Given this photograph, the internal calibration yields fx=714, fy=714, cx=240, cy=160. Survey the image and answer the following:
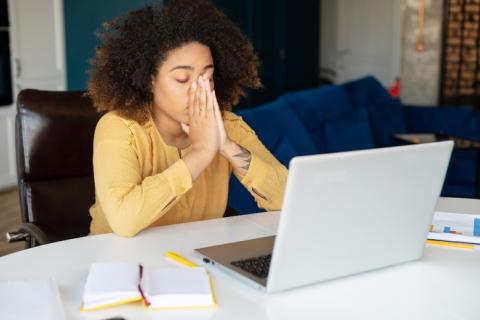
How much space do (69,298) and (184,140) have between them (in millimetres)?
883

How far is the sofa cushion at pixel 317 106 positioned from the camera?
476cm

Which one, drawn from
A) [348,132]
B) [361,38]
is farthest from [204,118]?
[361,38]

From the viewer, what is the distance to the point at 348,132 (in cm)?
504

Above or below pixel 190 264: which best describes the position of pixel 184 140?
above

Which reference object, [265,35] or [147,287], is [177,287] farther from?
[265,35]

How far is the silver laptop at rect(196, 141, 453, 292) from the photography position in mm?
1241

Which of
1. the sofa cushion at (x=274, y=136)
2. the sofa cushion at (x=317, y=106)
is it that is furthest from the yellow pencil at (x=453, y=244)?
the sofa cushion at (x=317, y=106)

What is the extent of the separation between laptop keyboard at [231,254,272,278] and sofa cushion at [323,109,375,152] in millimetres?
3448

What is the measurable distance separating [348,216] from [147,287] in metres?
0.39

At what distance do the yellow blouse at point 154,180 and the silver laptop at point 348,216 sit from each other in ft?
0.88

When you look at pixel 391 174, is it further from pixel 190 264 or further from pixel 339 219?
pixel 190 264

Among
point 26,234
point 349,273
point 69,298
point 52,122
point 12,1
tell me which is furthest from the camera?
point 12,1

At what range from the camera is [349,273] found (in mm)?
1424

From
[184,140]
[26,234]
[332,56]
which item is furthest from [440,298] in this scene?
[332,56]
